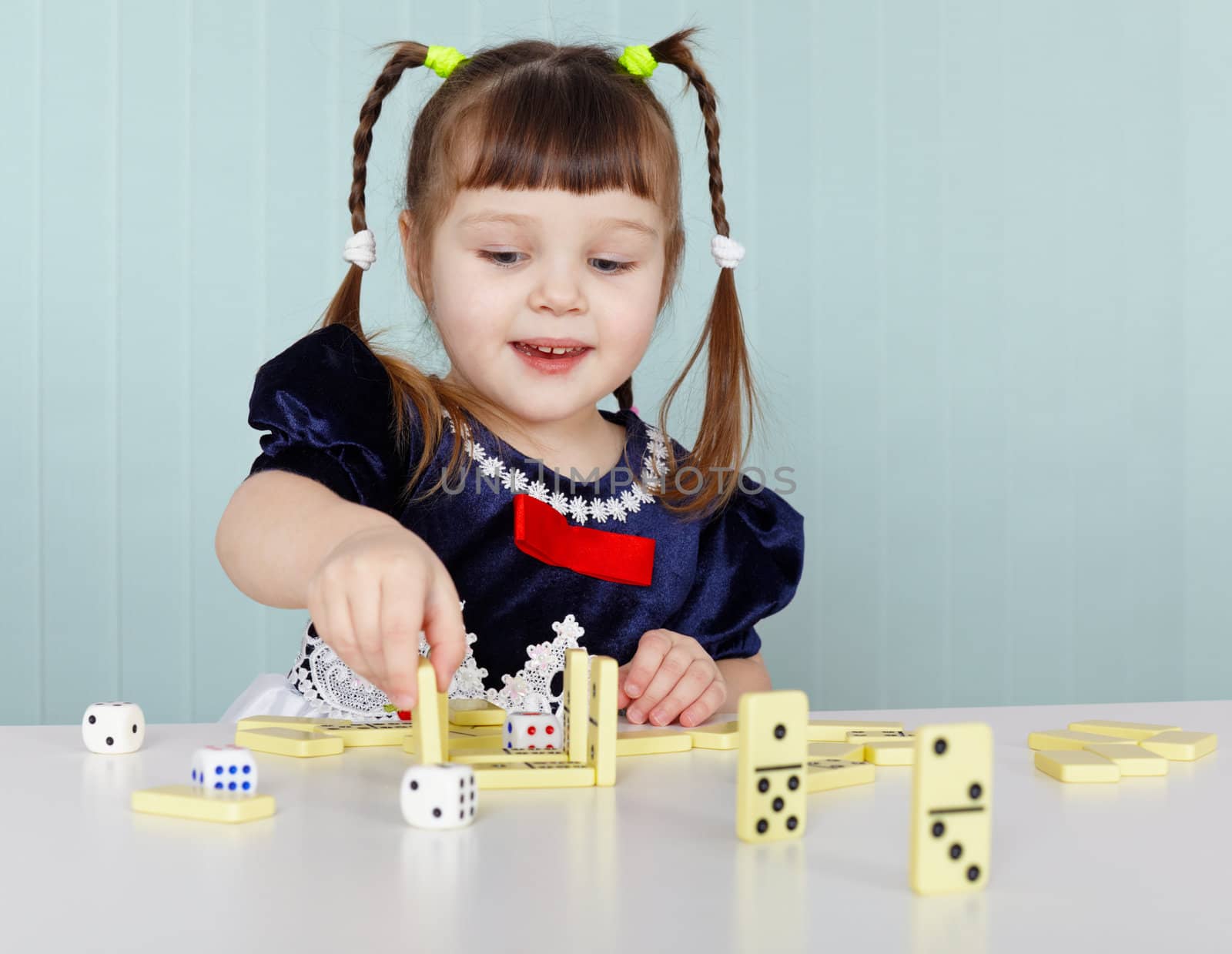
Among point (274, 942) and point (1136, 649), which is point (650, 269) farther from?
point (1136, 649)

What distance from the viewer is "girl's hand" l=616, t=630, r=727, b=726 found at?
100cm

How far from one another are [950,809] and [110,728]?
0.50 metres

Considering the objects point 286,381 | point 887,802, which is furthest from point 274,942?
point 286,381

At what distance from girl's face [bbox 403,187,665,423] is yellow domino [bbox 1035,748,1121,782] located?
26.8 inches

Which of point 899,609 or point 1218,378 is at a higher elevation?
point 1218,378

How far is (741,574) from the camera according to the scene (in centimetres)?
141

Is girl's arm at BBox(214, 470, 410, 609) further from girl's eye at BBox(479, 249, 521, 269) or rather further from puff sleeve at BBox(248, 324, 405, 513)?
girl's eye at BBox(479, 249, 521, 269)

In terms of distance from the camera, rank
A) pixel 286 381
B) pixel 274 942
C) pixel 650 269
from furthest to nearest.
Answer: pixel 650 269 → pixel 286 381 → pixel 274 942

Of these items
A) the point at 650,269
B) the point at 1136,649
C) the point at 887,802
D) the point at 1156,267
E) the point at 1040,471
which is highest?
the point at 1156,267

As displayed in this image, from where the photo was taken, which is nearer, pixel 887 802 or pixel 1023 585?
pixel 887 802

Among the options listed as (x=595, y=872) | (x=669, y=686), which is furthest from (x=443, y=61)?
(x=595, y=872)

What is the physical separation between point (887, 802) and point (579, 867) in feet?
0.63

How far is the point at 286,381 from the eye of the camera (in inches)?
43.0

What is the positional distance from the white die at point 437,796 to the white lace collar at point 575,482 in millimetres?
755
